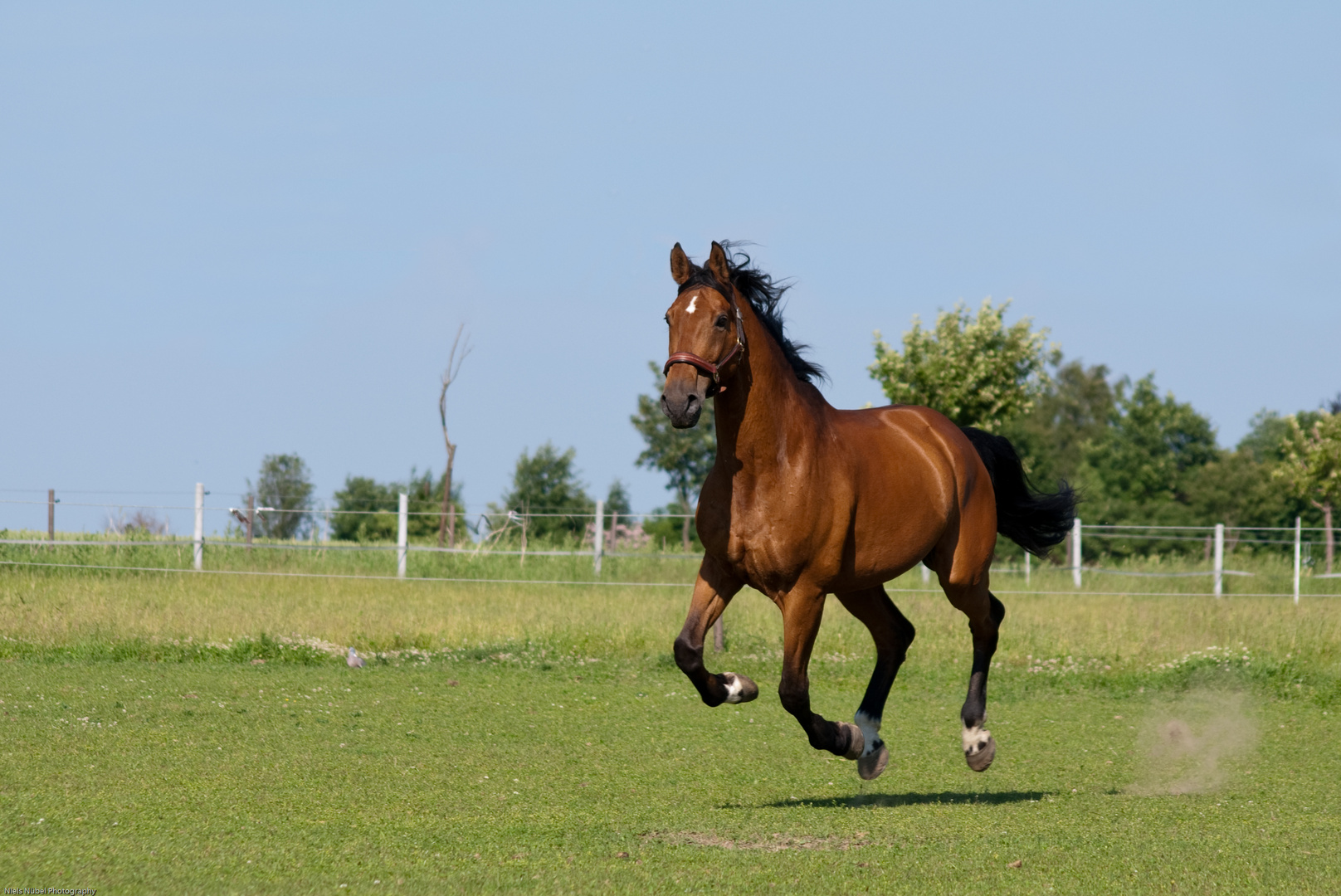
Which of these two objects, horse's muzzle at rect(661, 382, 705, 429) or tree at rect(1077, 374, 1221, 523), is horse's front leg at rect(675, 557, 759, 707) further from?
tree at rect(1077, 374, 1221, 523)

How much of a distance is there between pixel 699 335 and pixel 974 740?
2.89 meters

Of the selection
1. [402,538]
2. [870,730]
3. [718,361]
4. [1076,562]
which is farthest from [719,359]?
[1076,562]

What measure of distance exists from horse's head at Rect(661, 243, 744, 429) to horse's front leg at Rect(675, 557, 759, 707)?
92 centimetres

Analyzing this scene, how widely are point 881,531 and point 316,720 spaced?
4685mm

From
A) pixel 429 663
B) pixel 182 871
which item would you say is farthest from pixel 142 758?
pixel 429 663

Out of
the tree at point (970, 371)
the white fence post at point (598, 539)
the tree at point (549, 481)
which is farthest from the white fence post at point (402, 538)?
the tree at point (549, 481)

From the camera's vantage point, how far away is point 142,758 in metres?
7.11

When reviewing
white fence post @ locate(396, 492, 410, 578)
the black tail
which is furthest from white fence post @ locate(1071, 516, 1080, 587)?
the black tail

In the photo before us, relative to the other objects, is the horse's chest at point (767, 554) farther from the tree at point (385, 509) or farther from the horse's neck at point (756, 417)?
the tree at point (385, 509)

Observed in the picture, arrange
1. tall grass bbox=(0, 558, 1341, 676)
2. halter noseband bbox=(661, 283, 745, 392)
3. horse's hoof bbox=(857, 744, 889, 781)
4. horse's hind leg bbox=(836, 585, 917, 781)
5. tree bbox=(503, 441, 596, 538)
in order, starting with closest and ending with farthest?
1. halter noseband bbox=(661, 283, 745, 392)
2. horse's hoof bbox=(857, 744, 889, 781)
3. horse's hind leg bbox=(836, 585, 917, 781)
4. tall grass bbox=(0, 558, 1341, 676)
5. tree bbox=(503, 441, 596, 538)

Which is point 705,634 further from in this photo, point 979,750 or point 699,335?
point 979,750

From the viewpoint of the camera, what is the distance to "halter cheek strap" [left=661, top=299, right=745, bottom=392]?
5.09m

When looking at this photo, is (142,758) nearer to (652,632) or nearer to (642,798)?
(642,798)

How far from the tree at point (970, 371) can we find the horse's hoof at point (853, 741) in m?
17.4
